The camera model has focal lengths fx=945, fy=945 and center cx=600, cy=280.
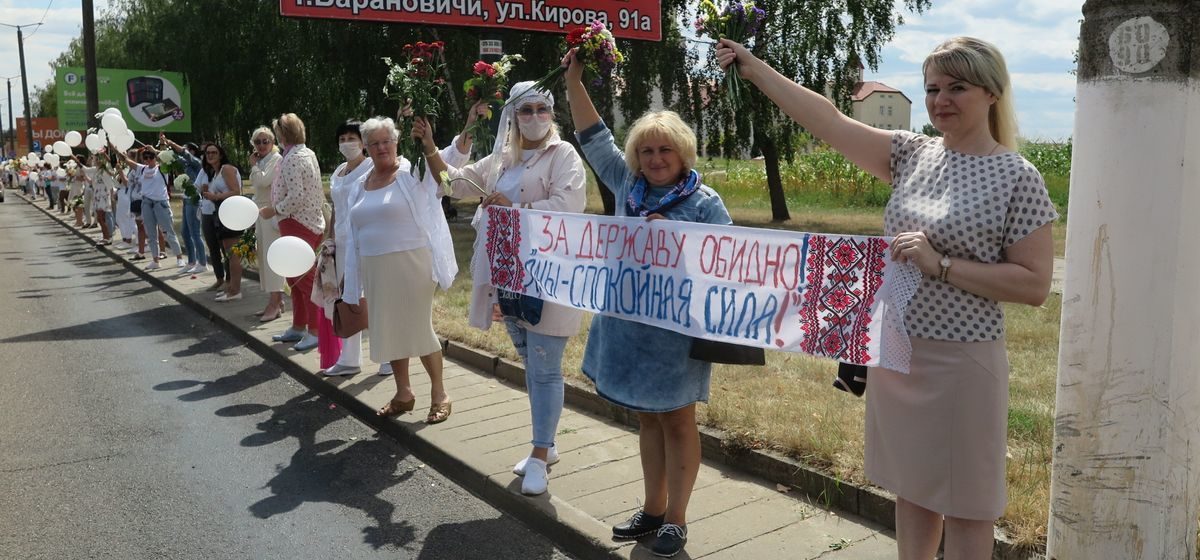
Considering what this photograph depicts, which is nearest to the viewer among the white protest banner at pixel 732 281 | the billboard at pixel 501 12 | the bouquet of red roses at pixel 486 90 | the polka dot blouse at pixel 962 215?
the polka dot blouse at pixel 962 215

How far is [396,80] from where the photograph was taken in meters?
5.60

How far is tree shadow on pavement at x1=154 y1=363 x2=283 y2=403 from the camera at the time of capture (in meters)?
7.42

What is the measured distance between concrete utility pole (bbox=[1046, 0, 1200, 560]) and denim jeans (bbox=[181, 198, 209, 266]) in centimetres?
1279

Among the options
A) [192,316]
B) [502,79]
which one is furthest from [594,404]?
[192,316]

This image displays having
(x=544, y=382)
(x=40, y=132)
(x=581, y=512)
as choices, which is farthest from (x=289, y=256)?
(x=40, y=132)

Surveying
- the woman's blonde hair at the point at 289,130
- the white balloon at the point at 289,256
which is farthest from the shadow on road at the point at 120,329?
the white balloon at the point at 289,256

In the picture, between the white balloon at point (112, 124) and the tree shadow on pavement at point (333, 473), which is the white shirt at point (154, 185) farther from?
the tree shadow on pavement at point (333, 473)

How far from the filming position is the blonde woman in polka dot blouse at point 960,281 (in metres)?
2.73

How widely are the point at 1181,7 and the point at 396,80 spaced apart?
13.3 ft

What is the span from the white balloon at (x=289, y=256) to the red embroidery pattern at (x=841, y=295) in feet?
15.8

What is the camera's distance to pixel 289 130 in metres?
8.09

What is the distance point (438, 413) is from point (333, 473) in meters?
0.85

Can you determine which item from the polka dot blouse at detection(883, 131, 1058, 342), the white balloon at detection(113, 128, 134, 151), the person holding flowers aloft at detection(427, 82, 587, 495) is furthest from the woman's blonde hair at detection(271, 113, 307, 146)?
the white balloon at detection(113, 128, 134, 151)

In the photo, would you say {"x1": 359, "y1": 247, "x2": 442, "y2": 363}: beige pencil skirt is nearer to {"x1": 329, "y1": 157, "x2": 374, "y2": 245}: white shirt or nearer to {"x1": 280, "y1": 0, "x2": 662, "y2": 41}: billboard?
{"x1": 329, "y1": 157, "x2": 374, "y2": 245}: white shirt
